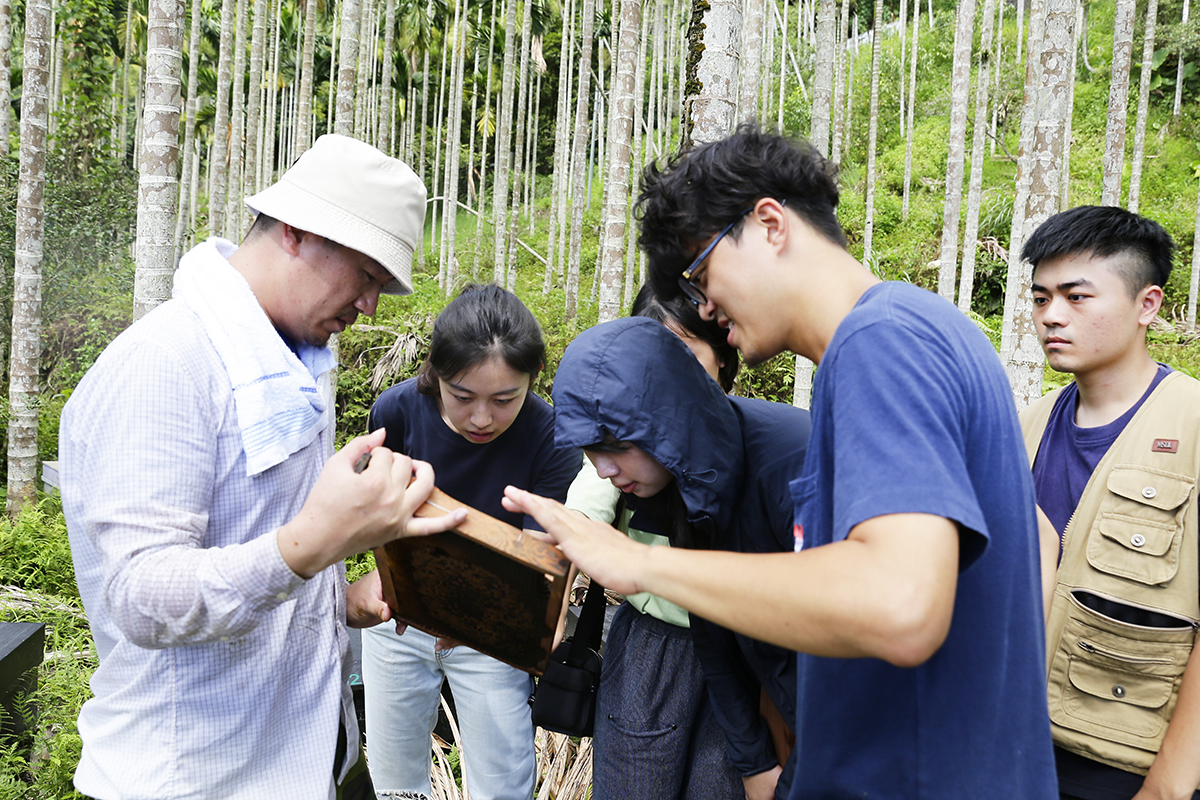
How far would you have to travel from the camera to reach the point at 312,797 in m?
1.59

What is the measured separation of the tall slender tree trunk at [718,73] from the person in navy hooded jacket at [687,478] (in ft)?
4.58

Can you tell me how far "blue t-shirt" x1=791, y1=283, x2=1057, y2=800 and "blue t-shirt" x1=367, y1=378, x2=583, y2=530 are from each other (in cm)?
167

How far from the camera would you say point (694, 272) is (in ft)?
4.75

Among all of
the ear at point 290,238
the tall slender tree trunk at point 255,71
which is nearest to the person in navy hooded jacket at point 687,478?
the ear at point 290,238

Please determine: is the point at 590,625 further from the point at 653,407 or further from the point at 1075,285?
the point at 1075,285

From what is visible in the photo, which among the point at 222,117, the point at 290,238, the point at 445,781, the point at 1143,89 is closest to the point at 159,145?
the point at 290,238

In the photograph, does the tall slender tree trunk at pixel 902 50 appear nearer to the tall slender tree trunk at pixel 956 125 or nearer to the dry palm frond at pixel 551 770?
the tall slender tree trunk at pixel 956 125

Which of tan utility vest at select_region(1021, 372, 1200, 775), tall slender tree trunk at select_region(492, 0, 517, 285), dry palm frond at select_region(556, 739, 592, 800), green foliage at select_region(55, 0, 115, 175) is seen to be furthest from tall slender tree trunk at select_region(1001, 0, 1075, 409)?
green foliage at select_region(55, 0, 115, 175)

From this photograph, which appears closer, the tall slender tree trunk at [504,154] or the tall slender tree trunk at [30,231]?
the tall slender tree trunk at [30,231]

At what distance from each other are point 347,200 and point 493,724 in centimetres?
191

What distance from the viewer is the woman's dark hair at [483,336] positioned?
8.25 feet

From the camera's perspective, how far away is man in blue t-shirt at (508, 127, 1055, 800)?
3.14 ft

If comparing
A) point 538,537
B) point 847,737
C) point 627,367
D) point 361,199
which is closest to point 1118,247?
point 627,367

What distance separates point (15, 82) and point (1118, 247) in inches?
1189
